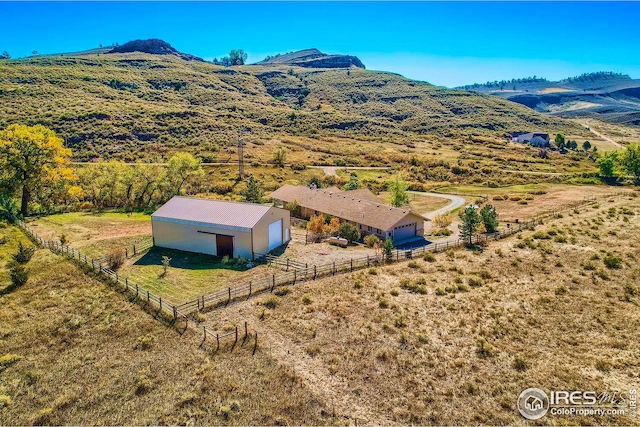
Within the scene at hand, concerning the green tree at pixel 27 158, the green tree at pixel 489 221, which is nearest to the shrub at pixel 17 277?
the green tree at pixel 27 158

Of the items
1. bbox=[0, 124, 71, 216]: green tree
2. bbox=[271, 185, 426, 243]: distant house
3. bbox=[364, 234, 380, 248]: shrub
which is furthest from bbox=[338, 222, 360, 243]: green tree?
bbox=[0, 124, 71, 216]: green tree

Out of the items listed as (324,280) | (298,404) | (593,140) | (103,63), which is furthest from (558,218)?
(103,63)

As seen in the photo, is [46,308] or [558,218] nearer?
[46,308]

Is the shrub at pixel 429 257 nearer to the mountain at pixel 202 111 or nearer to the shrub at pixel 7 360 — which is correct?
the shrub at pixel 7 360

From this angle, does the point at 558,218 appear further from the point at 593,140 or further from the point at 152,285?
the point at 593,140

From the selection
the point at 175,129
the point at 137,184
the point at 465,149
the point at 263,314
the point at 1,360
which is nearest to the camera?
the point at 1,360

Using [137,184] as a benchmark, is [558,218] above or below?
below
